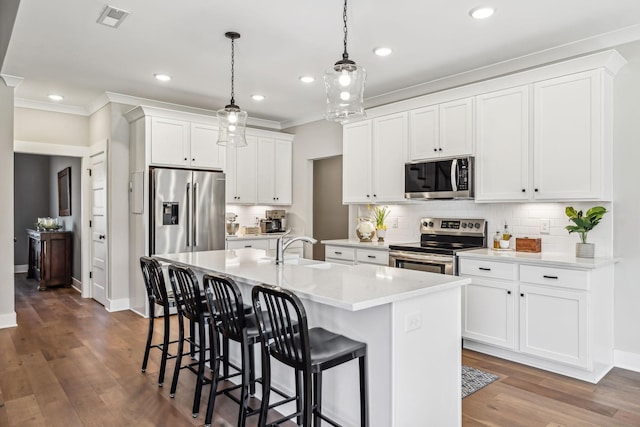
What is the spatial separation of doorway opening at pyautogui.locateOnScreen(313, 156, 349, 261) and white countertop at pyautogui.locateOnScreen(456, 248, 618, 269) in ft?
10.3

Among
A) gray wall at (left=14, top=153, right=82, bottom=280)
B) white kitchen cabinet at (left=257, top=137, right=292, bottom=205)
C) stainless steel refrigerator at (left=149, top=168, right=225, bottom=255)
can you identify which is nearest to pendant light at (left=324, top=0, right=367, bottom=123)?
stainless steel refrigerator at (left=149, top=168, right=225, bottom=255)

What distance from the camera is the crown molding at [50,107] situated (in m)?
5.35

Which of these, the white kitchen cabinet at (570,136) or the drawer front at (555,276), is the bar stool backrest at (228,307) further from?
the white kitchen cabinet at (570,136)

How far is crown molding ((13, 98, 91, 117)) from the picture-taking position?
5.35 meters

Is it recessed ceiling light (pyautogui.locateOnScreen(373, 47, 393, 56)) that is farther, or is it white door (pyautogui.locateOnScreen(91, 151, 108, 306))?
white door (pyautogui.locateOnScreen(91, 151, 108, 306))

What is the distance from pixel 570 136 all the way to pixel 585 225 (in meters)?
0.73

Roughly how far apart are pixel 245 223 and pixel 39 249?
12.0 ft

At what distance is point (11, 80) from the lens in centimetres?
452

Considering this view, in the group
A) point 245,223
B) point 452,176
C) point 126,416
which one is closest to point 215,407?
point 126,416

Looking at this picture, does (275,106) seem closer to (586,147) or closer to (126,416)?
(586,147)

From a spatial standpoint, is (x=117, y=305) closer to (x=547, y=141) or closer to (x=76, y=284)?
(x=76, y=284)

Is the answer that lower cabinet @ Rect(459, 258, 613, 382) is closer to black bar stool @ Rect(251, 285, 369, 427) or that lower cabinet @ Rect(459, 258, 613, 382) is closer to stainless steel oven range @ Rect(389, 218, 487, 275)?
stainless steel oven range @ Rect(389, 218, 487, 275)

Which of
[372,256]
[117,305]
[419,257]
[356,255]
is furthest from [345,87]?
[117,305]

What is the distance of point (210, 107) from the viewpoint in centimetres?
593
